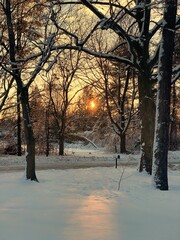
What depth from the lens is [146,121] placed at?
1534 centimetres

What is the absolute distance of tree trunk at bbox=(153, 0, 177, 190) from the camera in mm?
11703

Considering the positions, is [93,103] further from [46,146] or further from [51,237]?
[51,237]

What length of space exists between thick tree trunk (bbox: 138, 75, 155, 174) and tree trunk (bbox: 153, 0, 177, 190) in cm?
316

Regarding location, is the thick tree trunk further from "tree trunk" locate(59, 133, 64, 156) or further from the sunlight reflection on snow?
"tree trunk" locate(59, 133, 64, 156)

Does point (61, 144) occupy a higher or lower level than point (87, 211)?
higher

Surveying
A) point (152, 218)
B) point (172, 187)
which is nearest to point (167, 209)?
point (152, 218)

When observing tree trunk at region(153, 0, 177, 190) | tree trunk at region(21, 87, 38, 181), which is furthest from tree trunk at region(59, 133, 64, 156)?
tree trunk at region(153, 0, 177, 190)

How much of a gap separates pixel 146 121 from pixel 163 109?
368 centimetres

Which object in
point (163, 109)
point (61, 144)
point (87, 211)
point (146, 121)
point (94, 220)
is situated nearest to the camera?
point (94, 220)

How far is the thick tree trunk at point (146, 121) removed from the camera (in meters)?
15.2

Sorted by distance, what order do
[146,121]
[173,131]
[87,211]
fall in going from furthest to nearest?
[173,131], [146,121], [87,211]

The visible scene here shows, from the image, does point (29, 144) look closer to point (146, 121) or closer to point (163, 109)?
point (146, 121)

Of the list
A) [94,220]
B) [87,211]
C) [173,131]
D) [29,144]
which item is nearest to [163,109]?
[87,211]

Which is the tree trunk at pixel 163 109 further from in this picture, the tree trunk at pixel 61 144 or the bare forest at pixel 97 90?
the tree trunk at pixel 61 144
